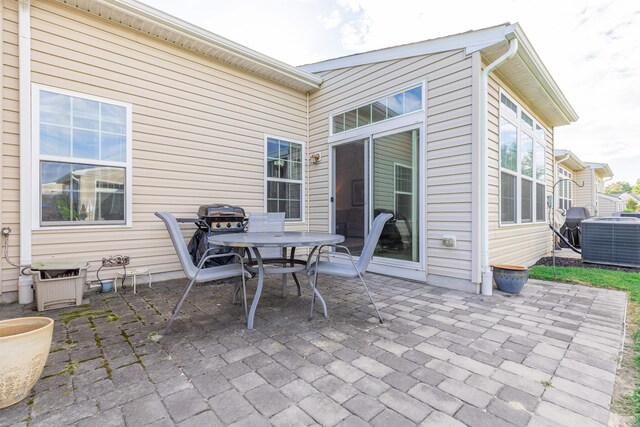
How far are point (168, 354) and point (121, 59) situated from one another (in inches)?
150

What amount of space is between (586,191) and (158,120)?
17.6 metres

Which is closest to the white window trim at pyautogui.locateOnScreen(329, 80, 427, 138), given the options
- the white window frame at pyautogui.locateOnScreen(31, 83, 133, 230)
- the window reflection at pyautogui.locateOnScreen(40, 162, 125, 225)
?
the white window frame at pyautogui.locateOnScreen(31, 83, 133, 230)

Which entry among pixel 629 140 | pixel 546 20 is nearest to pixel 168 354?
pixel 546 20

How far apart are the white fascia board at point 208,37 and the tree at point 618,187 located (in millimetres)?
48691

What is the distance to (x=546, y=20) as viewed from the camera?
227 inches

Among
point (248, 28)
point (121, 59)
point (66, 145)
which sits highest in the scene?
point (248, 28)

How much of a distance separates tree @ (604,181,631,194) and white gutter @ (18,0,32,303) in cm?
5220

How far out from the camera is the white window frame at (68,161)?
10.5 feet

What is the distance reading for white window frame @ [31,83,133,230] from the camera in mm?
3197

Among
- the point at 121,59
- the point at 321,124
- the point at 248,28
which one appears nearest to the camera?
the point at 121,59

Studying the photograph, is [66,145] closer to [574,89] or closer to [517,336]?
[517,336]

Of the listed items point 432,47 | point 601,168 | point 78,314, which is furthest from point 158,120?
point 601,168

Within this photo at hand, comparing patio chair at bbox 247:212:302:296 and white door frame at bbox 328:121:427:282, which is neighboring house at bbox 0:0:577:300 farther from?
patio chair at bbox 247:212:302:296

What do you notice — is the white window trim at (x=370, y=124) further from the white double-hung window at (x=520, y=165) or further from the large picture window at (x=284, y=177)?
the white double-hung window at (x=520, y=165)
